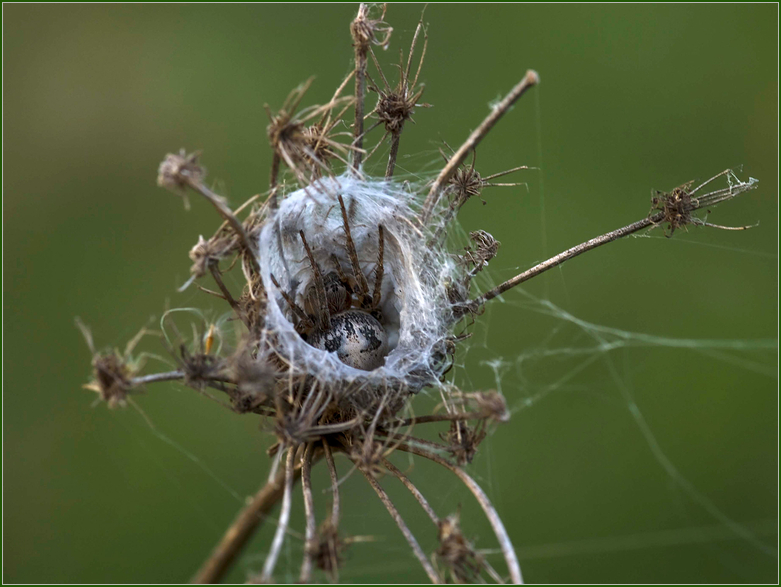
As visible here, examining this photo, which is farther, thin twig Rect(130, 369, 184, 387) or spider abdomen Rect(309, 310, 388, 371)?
spider abdomen Rect(309, 310, 388, 371)

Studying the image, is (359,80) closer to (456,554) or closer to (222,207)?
(222,207)

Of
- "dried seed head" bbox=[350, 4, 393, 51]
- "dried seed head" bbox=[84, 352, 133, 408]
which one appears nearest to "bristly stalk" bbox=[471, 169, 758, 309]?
"dried seed head" bbox=[350, 4, 393, 51]

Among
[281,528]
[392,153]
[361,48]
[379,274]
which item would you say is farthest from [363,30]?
[281,528]

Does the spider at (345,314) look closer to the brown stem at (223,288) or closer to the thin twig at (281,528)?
the brown stem at (223,288)

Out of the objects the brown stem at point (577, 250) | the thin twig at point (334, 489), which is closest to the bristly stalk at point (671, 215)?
the brown stem at point (577, 250)

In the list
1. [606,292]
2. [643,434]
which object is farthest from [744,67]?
[643,434]

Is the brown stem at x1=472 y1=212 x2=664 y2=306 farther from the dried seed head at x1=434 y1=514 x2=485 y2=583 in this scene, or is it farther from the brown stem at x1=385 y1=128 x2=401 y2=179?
the dried seed head at x1=434 y1=514 x2=485 y2=583
